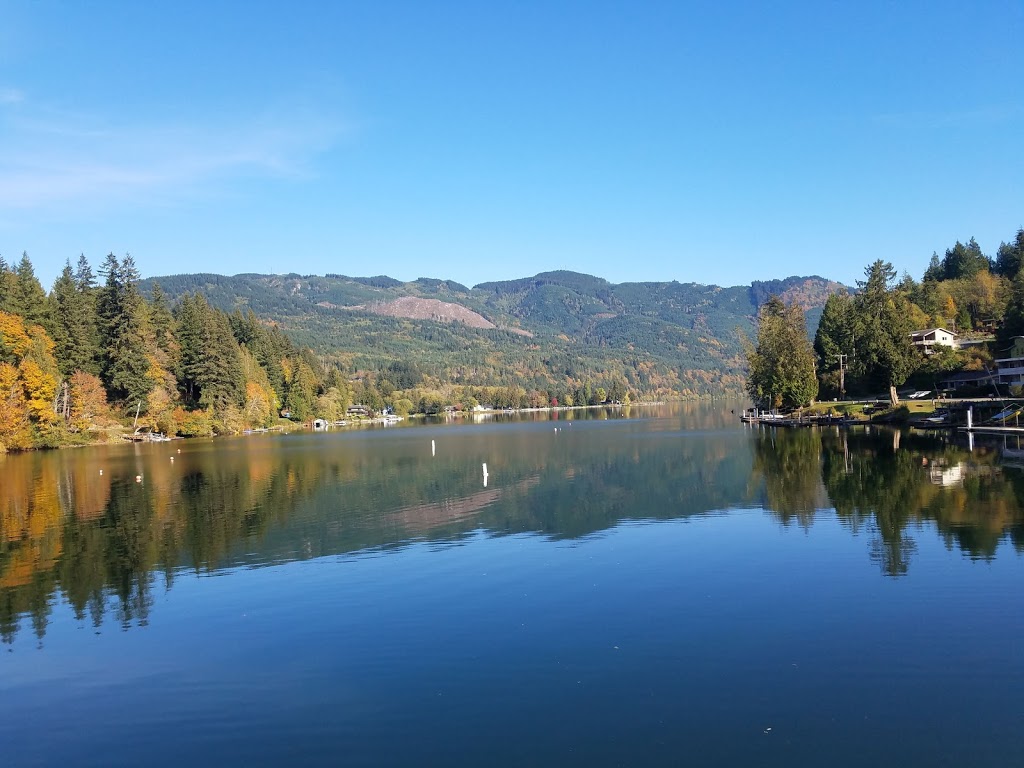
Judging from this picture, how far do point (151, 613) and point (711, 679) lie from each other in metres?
14.3

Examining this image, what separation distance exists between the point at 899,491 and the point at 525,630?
1017 inches

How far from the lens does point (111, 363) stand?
10156cm

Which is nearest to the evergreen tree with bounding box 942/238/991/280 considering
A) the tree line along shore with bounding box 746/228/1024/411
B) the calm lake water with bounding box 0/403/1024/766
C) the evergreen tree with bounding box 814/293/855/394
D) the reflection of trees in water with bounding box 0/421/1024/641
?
the tree line along shore with bounding box 746/228/1024/411

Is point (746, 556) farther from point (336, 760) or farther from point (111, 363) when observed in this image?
point (111, 363)

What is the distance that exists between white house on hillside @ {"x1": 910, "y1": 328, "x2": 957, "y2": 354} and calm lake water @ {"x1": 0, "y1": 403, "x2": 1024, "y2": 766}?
72865 mm

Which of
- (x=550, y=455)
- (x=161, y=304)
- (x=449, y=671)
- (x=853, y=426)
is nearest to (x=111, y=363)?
(x=161, y=304)

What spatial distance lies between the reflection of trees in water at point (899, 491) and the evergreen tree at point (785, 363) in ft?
128

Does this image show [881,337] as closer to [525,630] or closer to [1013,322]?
[1013,322]

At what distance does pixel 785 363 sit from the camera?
100562 millimetres

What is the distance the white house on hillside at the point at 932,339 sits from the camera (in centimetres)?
10269

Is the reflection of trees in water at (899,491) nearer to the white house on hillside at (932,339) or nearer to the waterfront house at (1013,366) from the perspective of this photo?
the waterfront house at (1013,366)

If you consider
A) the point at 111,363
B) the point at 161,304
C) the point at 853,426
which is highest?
the point at 161,304

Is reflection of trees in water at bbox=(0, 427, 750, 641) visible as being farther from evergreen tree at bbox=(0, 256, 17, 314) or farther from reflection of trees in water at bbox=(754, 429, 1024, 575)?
evergreen tree at bbox=(0, 256, 17, 314)

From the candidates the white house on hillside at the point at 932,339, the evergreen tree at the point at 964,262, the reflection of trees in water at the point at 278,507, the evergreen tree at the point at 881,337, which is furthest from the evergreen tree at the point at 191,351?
the evergreen tree at the point at 964,262
